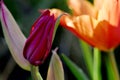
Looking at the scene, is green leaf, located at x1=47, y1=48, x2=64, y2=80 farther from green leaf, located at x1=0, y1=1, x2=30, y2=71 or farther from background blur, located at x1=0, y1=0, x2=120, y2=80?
background blur, located at x1=0, y1=0, x2=120, y2=80

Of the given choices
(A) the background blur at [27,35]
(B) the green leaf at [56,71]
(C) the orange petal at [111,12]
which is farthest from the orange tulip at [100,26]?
(A) the background blur at [27,35]

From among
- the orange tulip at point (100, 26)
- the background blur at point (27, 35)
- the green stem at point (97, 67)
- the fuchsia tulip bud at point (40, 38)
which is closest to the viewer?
the fuchsia tulip bud at point (40, 38)

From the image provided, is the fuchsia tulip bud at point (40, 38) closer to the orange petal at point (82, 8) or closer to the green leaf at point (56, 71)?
the green leaf at point (56, 71)

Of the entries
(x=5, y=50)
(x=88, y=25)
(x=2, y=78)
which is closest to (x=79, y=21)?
(x=88, y=25)

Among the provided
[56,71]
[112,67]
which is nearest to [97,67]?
[112,67]

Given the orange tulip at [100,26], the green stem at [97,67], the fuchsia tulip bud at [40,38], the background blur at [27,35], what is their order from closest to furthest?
the fuchsia tulip bud at [40,38] < the orange tulip at [100,26] < the green stem at [97,67] < the background blur at [27,35]
